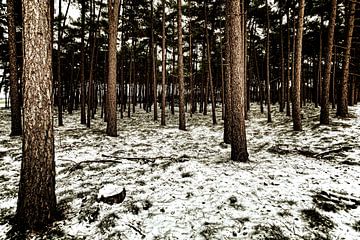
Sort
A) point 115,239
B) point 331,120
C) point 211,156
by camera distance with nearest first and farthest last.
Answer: point 115,239 < point 211,156 < point 331,120

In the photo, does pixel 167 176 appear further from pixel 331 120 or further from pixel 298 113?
pixel 331 120

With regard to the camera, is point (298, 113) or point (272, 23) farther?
point (272, 23)

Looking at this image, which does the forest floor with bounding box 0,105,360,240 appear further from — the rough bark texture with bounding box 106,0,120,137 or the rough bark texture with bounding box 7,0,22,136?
the rough bark texture with bounding box 106,0,120,137

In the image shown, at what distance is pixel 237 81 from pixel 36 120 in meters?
5.34

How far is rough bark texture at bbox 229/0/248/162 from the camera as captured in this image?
6.70m

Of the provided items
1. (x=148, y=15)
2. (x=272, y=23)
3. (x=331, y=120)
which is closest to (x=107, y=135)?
(x=148, y=15)

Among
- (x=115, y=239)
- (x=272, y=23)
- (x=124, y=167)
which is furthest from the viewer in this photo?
(x=272, y=23)

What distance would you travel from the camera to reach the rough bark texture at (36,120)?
375cm

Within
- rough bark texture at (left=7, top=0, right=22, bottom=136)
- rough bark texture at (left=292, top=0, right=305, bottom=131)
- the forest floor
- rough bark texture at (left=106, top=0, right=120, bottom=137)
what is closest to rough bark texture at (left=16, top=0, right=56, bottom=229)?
the forest floor

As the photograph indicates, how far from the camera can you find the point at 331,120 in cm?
1281

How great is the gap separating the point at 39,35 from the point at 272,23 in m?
19.7

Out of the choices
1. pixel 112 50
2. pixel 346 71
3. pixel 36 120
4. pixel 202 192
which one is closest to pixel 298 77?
pixel 346 71

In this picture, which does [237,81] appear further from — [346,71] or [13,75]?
[13,75]

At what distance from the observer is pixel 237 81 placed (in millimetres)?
6871
